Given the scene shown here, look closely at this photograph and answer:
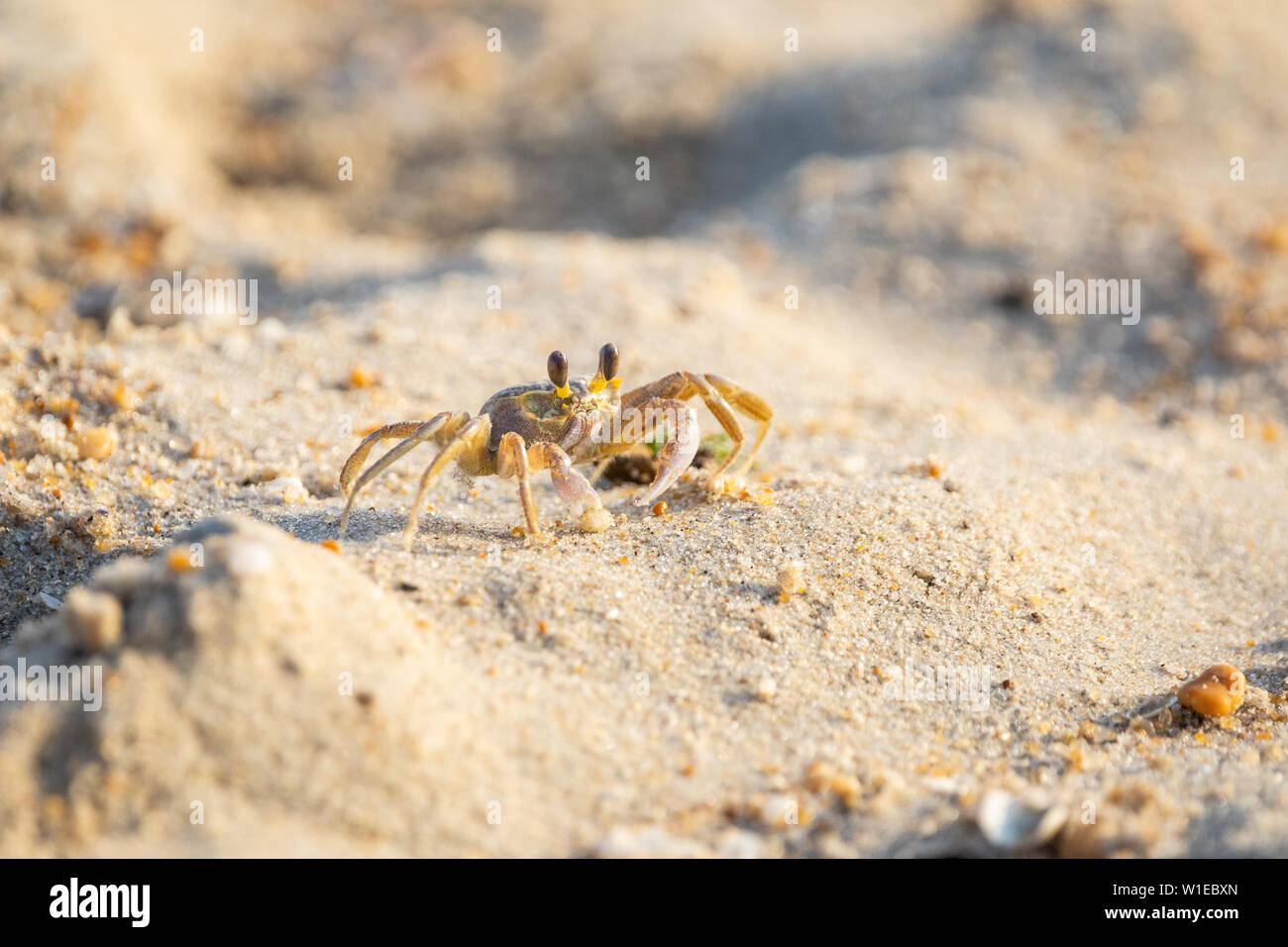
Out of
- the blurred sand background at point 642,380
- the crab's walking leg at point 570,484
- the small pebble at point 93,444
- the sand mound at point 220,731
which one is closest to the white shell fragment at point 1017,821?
the blurred sand background at point 642,380

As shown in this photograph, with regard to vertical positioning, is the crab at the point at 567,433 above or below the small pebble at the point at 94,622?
above

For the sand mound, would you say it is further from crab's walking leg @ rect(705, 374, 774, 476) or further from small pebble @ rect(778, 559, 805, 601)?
crab's walking leg @ rect(705, 374, 774, 476)

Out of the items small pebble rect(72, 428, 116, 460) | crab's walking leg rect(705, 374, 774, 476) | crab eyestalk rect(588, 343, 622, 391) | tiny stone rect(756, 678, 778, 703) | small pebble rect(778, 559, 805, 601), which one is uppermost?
crab eyestalk rect(588, 343, 622, 391)

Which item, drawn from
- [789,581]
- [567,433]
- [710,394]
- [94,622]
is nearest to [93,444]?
[94,622]

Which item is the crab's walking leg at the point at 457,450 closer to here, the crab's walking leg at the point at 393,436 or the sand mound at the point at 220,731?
the crab's walking leg at the point at 393,436

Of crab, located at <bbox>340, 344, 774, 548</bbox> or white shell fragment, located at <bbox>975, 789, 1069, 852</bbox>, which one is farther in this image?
crab, located at <bbox>340, 344, 774, 548</bbox>

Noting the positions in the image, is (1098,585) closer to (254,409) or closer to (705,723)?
(705,723)

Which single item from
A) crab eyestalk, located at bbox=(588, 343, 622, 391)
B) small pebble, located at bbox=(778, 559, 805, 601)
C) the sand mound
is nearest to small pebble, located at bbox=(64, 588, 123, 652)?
the sand mound
